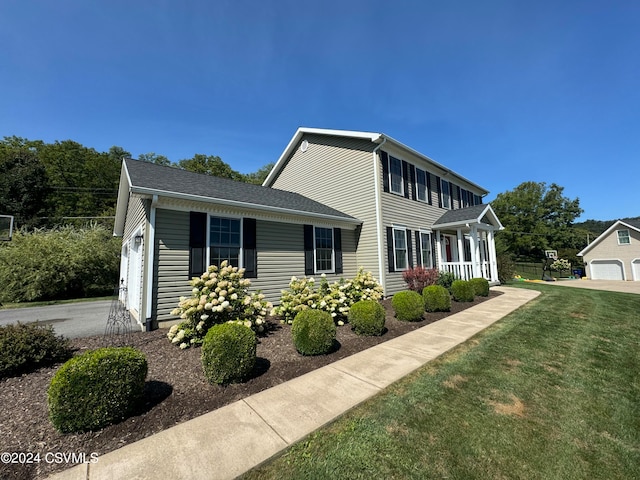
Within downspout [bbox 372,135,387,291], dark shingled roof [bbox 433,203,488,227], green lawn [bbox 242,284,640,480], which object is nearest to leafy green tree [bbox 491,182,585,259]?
dark shingled roof [bbox 433,203,488,227]

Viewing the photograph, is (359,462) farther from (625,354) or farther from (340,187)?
(340,187)

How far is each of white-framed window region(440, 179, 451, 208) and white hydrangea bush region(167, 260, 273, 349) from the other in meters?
12.5

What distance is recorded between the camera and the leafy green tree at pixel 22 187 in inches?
982

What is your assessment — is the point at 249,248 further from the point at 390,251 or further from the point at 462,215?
the point at 462,215

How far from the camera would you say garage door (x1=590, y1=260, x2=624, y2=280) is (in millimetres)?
25109

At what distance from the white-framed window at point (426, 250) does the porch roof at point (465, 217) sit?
76cm

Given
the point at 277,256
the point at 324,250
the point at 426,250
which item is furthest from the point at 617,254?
the point at 277,256

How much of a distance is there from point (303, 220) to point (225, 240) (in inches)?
113

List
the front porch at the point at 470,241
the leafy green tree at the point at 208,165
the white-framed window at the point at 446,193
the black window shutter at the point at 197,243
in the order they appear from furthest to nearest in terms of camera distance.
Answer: the leafy green tree at the point at 208,165 → the white-framed window at the point at 446,193 → the front porch at the point at 470,241 → the black window shutter at the point at 197,243

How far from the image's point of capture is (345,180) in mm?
11664

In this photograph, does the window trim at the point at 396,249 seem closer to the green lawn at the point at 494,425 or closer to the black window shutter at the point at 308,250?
the black window shutter at the point at 308,250

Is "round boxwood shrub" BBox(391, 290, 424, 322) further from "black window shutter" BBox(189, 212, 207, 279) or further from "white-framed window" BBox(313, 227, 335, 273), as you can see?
"black window shutter" BBox(189, 212, 207, 279)

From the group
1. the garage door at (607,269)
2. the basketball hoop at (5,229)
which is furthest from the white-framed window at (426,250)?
the garage door at (607,269)

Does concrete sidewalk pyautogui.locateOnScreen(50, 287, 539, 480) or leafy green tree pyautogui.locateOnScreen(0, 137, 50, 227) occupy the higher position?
leafy green tree pyautogui.locateOnScreen(0, 137, 50, 227)
